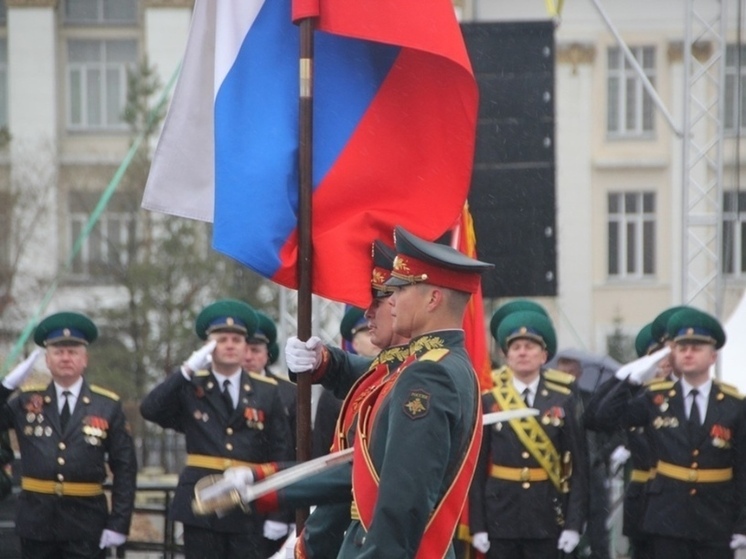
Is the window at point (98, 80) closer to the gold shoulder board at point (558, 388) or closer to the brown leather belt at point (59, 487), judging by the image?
the brown leather belt at point (59, 487)

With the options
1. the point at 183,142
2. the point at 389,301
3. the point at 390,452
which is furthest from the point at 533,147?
the point at 390,452

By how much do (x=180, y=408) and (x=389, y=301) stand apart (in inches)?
135

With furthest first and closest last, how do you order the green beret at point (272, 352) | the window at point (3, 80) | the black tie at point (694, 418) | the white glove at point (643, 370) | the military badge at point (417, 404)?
the window at point (3, 80) → the green beret at point (272, 352) → the white glove at point (643, 370) → the black tie at point (694, 418) → the military badge at point (417, 404)

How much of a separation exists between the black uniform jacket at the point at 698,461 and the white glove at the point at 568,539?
0.50 meters

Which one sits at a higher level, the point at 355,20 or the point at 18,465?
the point at 355,20

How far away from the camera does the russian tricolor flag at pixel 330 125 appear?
5516mm

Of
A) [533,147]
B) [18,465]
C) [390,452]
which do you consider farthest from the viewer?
[533,147]

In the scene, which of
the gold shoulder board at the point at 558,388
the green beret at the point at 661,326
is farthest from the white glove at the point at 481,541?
the green beret at the point at 661,326

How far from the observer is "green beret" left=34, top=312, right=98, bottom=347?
8281mm

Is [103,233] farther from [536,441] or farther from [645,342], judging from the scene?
[536,441]

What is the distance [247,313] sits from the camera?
27.2 ft

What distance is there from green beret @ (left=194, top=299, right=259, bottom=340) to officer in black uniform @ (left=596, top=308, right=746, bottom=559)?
6.48 ft

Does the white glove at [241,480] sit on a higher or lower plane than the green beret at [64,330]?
lower

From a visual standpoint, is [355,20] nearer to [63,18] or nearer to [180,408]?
[180,408]
